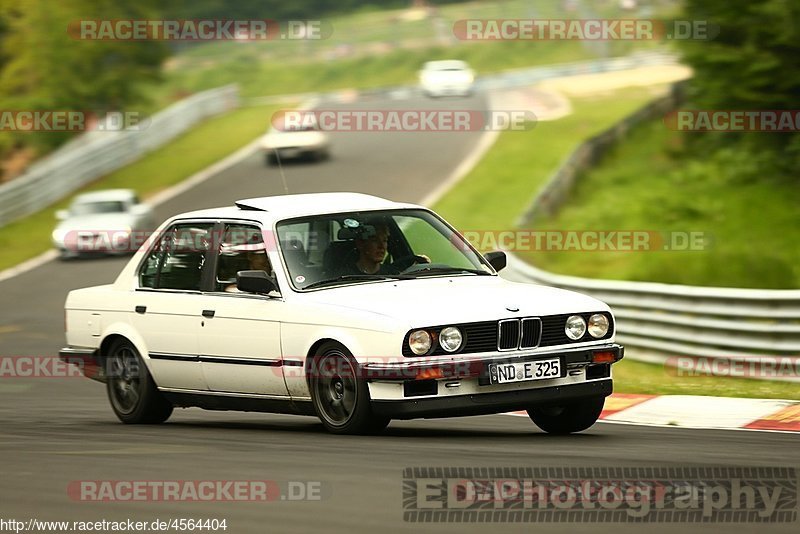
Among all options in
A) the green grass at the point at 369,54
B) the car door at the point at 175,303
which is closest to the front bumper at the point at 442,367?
the car door at the point at 175,303

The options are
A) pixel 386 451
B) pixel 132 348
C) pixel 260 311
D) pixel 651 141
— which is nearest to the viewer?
pixel 386 451

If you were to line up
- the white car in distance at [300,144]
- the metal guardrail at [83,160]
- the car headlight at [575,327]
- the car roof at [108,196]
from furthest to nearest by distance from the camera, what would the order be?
the white car in distance at [300,144]
the metal guardrail at [83,160]
the car roof at [108,196]
the car headlight at [575,327]

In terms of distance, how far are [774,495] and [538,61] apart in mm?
65241

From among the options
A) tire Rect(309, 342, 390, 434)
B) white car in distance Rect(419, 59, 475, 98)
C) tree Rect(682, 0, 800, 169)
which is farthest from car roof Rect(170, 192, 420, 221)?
white car in distance Rect(419, 59, 475, 98)

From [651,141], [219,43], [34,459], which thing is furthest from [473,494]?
[219,43]

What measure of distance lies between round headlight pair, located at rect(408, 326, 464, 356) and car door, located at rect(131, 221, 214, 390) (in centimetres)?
200

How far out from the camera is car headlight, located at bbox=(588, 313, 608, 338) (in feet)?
29.5

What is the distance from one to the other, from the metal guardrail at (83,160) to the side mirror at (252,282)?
23007 mm

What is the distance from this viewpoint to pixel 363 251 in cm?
959

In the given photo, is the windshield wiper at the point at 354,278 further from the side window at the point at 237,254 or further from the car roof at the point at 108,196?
the car roof at the point at 108,196

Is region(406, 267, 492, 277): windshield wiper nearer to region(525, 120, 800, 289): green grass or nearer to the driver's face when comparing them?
the driver's face

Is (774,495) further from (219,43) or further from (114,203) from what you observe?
(219,43)

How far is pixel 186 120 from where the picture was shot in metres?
45.2

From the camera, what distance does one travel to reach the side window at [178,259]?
399 inches
